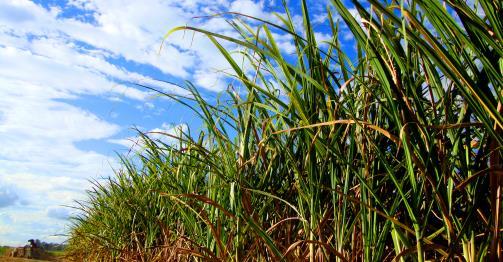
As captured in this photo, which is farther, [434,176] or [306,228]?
[306,228]

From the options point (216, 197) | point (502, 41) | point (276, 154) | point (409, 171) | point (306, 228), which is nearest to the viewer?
point (502, 41)

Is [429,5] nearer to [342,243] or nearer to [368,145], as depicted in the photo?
[368,145]

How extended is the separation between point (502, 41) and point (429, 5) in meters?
0.12

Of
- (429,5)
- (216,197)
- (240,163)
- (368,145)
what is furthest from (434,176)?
(216,197)

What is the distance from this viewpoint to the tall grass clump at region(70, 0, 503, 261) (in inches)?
33.3

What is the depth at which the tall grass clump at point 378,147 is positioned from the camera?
2.77 feet

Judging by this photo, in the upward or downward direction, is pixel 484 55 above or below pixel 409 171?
above

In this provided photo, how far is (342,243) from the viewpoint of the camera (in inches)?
42.8

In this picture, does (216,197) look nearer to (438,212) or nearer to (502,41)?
(438,212)

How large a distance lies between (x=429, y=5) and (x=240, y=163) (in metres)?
0.77

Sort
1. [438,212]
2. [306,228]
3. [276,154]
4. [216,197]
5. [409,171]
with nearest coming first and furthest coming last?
[409,171]
[438,212]
[306,228]
[276,154]
[216,197]

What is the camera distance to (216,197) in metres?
1.66

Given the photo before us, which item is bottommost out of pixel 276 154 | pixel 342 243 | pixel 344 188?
pixel 342 243

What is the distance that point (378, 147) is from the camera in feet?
3.55
